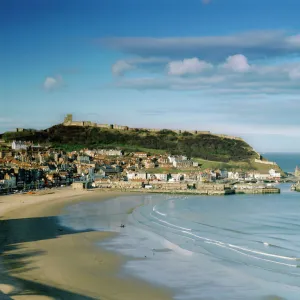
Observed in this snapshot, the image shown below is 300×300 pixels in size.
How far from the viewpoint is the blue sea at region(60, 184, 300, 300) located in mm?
19750

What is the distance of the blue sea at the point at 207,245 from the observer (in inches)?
778

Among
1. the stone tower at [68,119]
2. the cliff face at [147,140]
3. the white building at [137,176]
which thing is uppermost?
the stone tower at [68,119]

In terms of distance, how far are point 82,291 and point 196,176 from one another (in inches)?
2680

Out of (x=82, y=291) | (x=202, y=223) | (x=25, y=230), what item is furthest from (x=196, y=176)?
(x=82, y=291)

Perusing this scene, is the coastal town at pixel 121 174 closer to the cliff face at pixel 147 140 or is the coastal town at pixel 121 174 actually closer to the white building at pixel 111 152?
the white building at pixel 111 152

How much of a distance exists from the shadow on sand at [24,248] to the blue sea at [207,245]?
2084mm

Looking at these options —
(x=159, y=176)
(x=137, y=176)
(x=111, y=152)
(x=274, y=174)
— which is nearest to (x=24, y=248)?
(x=137, y=176)

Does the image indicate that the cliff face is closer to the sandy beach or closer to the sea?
the sea

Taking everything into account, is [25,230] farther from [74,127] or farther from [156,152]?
[74,127]

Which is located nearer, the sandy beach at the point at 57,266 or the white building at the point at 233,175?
the sandy beach at the point at 57,266

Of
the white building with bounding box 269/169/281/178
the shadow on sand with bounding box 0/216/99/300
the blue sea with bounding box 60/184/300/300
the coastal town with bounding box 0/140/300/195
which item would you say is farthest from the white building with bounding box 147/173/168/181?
the shadow on sand with bounding box 0/216/99/300

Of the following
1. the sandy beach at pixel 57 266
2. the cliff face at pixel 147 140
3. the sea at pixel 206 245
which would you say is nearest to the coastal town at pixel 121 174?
the cliff face at pixel 147 140

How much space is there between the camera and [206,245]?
27672mm

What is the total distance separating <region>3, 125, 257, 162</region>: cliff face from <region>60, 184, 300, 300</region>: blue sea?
251 feet
